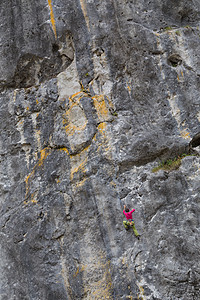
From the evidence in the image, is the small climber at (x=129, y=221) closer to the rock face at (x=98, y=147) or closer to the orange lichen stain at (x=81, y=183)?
the rock face at (x=98, y=147)

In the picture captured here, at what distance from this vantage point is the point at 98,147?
22.6ft

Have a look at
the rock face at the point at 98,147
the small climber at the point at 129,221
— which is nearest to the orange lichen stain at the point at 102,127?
the rock face at the point at 98,147

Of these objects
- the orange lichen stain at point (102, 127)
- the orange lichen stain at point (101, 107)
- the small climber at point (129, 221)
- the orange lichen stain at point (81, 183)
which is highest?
the orange lichen stain at point (101, 107)

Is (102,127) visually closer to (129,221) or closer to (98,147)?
(98,147)

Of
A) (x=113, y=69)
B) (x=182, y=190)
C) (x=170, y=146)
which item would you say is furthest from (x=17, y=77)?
(x=182, y=190)

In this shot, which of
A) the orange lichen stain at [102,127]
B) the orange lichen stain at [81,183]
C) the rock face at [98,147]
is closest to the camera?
the rock face at [98,147]

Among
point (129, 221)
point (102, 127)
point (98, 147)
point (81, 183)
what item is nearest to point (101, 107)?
point (102, 127)

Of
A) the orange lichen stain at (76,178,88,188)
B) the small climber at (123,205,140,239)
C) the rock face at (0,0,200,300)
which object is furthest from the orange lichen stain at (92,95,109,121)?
the small climber at (123,205,140,239)

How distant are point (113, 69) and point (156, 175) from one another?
2.48 m

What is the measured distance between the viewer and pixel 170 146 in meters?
6.81

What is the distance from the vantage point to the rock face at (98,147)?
6164mm

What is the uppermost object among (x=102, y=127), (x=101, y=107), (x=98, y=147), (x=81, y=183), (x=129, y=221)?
(x=101, y=107)

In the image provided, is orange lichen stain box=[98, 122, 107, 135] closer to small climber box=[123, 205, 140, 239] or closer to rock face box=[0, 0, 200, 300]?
rock face box=[0, 0, 200, 300]

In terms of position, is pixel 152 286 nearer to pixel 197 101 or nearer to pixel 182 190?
pixel 182 190
